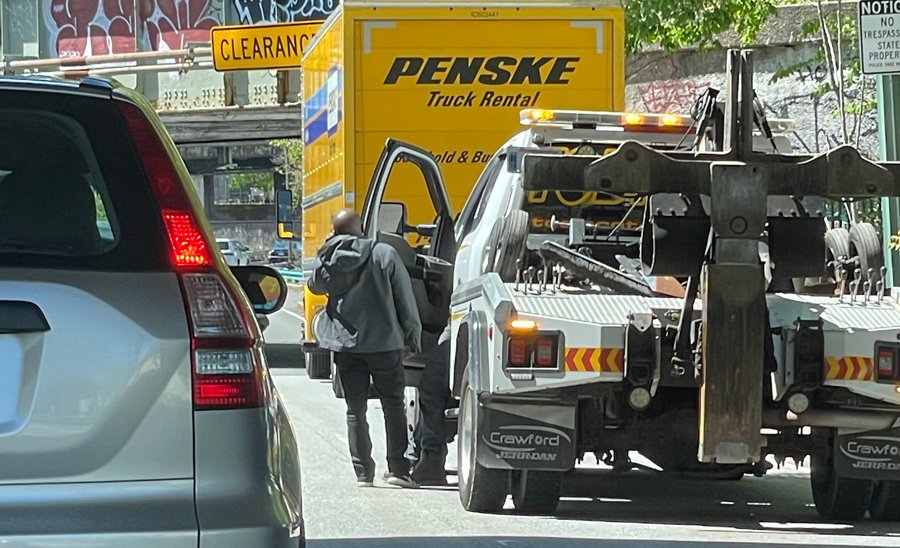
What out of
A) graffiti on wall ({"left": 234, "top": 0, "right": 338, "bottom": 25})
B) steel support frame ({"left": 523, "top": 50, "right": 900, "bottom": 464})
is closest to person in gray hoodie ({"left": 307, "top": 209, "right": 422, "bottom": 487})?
steel support frame ({"left": 523, "top": 50, "right": 900, "bottom": 464})

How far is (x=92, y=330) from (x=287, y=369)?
1580 cm

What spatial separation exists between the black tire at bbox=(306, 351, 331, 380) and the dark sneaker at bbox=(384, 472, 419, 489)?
6892mm

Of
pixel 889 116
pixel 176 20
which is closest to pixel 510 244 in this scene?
pixel 889 116

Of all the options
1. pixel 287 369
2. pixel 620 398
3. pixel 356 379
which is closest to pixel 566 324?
pixel 620 398

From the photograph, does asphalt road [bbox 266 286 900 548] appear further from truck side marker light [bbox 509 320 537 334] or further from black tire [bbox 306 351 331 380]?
black tire [bbox 306 351 331 380]

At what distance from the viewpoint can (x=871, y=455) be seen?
794cm

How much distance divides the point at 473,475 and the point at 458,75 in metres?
6.61

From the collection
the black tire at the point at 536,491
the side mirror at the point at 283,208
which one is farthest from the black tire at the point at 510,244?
the side mirror at the point at 283,208

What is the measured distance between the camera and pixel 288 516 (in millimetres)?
3936

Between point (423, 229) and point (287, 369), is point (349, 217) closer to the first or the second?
point (423, 229)

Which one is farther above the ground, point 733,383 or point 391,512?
point 733,383

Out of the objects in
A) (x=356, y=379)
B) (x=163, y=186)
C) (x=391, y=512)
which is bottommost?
(x=391, y=512)

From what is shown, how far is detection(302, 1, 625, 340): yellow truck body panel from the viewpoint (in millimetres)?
14195

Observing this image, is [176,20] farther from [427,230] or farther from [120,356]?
[120,356]
